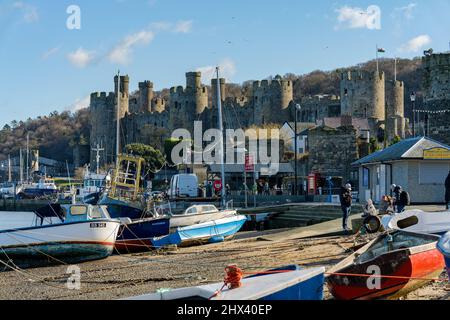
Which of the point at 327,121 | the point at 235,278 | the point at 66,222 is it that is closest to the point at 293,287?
the point at 235,278

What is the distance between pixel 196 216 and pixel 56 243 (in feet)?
19.1

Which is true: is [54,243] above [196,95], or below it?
below

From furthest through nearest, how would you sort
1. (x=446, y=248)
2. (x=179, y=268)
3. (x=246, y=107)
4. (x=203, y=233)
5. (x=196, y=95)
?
(x=196, y=95)
(x=246, y=107)
(x=203, y=233)
(x=179, y=268)
(x=446, y=248)

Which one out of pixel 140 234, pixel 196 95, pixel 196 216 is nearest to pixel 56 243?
pixel 140 234

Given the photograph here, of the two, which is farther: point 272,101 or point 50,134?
point 50,134

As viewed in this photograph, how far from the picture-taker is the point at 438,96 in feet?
111

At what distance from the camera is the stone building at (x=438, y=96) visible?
33.4 metres

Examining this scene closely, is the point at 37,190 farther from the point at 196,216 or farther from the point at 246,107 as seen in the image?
the point at 196,216

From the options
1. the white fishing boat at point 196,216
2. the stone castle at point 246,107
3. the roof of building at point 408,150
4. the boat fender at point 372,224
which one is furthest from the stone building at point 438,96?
the stone castle at point 246,107

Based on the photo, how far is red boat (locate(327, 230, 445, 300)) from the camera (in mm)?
10148

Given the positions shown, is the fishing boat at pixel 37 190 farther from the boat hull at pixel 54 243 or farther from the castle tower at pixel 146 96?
the boat hull at pixel 54 243

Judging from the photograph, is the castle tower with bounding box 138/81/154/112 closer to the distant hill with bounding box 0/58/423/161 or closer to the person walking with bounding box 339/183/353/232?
the distant hill with bounding box 0/58/423/161

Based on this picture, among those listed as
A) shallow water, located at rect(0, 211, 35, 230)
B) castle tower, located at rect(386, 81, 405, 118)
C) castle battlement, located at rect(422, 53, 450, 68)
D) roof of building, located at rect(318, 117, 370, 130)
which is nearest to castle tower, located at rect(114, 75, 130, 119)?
castle tower, located at rect(386, 81, 405, 118)

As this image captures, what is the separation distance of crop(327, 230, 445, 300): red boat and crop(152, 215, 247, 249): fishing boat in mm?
10858
